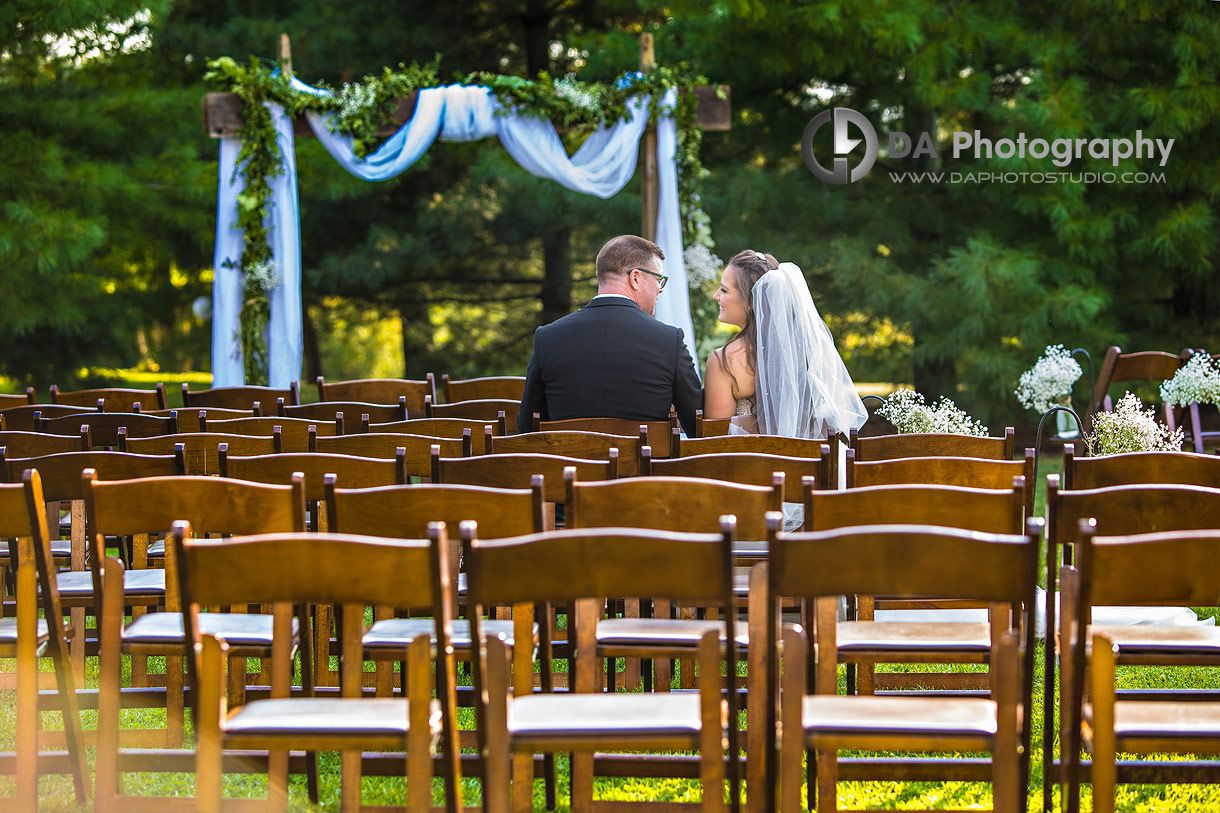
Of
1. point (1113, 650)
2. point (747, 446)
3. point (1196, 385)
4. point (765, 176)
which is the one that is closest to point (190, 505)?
point (747, 446)

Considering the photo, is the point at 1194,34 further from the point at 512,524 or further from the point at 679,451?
the point at 512,524

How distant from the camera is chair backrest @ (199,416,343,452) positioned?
445 cm

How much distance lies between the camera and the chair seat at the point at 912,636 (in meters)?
2.74

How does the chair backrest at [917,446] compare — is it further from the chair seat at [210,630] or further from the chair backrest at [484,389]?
the chair backrest at [484,389]

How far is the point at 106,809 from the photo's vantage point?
261 cm

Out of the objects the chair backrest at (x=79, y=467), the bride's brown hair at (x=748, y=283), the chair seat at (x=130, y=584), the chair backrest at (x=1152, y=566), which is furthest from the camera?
the bride's brown hair at (x=748, y=283)

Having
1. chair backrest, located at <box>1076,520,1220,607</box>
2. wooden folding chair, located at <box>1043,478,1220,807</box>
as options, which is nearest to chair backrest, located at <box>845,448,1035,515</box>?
wooden folding chair, located at <box>1043,478,1220,807</box>

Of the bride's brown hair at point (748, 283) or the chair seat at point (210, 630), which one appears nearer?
the chair seat at point (210, 630)

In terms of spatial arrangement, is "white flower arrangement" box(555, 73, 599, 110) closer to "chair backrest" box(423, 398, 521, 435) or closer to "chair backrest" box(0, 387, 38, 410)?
"chair backrest" box(423, 398, 521, 435)

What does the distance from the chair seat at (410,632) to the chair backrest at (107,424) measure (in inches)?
Result: 89.1

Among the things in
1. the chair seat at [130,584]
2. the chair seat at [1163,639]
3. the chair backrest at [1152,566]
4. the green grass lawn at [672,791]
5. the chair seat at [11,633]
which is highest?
the chair backrest at [1152,566]

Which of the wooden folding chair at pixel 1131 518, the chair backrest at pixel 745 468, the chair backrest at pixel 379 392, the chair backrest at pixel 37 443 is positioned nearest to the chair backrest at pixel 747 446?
the chair backrest at pixel 745 468

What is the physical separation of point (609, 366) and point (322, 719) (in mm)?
2539

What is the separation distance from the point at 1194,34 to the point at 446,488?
346 inches
